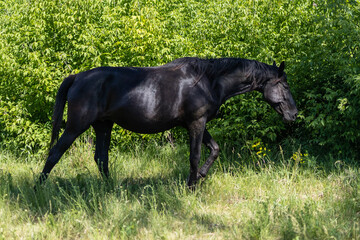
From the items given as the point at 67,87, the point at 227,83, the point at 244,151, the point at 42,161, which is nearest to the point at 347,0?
the point at 227,83

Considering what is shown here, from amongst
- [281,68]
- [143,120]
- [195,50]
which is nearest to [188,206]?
[143,120]

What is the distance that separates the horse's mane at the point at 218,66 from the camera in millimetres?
6148

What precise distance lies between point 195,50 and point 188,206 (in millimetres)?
3668

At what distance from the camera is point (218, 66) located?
622 cm

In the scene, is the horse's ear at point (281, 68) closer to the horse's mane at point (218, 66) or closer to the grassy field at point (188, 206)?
the horse's mane at point (218, 66)

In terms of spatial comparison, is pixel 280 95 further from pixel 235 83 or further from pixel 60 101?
pixel 60 101

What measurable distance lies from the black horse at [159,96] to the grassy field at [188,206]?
517 millimetres

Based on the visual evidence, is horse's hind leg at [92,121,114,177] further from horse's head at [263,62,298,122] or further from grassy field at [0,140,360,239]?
horse's head at [263,62,298,122]

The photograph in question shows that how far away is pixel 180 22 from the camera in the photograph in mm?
8953

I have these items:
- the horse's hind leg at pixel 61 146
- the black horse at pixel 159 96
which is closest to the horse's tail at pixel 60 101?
the black horse at pixel 159 96

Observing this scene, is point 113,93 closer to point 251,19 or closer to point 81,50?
point 81,50

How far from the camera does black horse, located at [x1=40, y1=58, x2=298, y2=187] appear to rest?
5.82 meters

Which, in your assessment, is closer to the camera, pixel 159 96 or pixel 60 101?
pixel 159 96

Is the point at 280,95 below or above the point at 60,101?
above
